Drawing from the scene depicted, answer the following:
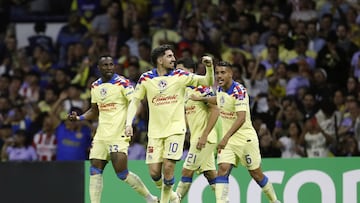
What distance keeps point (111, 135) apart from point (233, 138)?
1.68m

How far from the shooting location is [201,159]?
1662cm

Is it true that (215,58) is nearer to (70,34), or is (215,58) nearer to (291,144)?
(291,144)

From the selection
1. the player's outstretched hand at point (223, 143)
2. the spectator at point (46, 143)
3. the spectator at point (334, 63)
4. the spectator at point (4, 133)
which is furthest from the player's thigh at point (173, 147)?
the spectator at point (4, 133)

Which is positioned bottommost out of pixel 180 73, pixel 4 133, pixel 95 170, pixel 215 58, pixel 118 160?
pixel 95 170

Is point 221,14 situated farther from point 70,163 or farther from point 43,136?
point 70,163

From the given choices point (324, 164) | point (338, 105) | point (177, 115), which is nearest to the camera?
point (177, 115)

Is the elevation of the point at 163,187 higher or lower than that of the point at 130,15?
lower

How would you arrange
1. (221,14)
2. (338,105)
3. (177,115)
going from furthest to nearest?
(221,14) < (338,105) < (177,115)

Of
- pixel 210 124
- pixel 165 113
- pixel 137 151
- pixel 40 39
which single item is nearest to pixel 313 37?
pixel 137 151

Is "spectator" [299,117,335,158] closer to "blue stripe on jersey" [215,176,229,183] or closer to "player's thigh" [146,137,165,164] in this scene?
"blue stripe on jersey" [215,176,229,183]

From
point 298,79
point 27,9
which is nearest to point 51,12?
point 27,9

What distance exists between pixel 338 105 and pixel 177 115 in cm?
510

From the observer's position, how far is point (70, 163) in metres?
18.2

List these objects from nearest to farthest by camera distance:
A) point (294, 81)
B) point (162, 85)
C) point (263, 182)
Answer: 1. point (162, 85)
2. point (263, 182)
3. point (294, 81)
